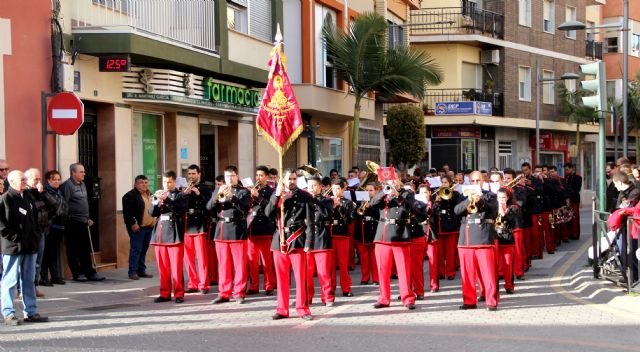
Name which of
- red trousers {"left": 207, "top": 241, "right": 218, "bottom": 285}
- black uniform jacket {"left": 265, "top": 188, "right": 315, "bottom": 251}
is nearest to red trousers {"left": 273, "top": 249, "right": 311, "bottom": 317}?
black uniform jacket {"left": 265, "top": 188, "right": 315, "bottom": 251}

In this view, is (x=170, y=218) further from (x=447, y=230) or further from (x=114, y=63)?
(x=447, y=230)

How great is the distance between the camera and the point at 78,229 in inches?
590

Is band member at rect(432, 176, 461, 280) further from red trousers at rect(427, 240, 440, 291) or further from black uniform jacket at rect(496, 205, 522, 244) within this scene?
black uniform jacket at rect(496, 205, 522, 244)

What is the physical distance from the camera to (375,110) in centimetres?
3141

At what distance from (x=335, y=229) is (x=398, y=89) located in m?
10.9

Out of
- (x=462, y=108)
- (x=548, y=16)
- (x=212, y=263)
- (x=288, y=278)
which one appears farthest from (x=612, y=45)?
(x=288, y=278)

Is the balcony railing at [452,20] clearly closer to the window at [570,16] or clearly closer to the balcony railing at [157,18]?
the window at [570,16]

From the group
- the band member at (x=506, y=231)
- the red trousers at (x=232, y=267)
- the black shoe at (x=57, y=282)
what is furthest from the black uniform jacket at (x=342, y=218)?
the black shoe at (x=57, y=282)

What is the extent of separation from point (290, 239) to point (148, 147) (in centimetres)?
798

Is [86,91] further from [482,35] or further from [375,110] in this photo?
[482,35]

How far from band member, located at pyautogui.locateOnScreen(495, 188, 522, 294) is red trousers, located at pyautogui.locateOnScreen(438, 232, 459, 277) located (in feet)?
6.15

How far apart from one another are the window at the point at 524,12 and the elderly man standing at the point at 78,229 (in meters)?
30.4

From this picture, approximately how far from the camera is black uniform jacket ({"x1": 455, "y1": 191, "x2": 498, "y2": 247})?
12039mm

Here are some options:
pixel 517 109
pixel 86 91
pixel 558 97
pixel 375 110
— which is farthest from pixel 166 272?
pixel 558 97
